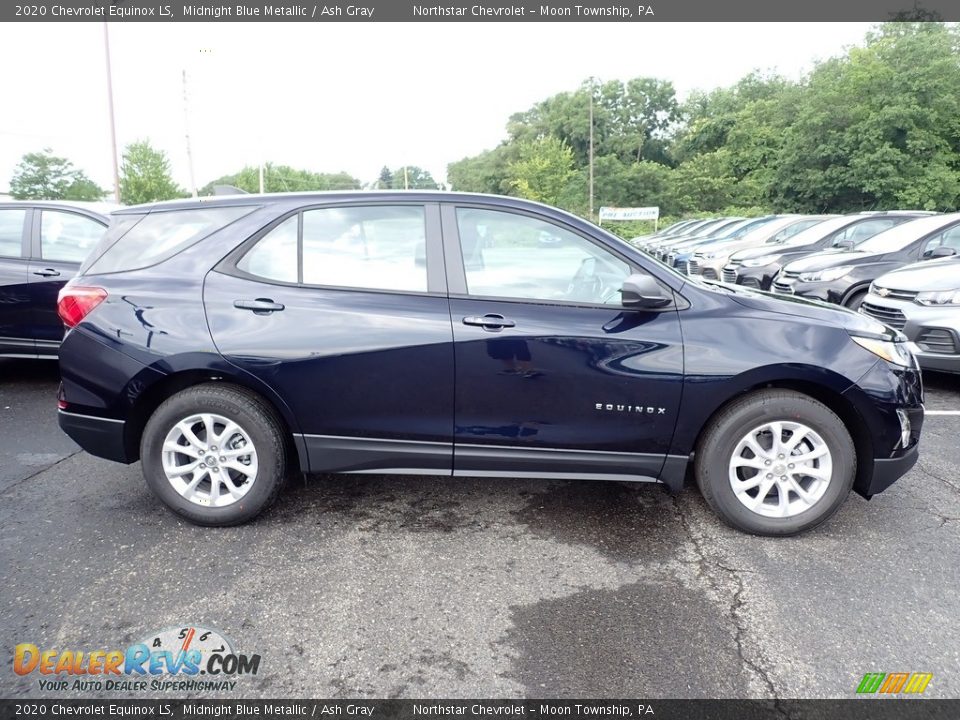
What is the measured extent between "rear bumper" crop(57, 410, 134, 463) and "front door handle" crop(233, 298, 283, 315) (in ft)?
2.86

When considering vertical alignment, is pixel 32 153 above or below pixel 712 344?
above

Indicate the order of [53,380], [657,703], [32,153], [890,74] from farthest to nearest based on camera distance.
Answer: [32,153]
[890,74]
[53,380]
[657,703]

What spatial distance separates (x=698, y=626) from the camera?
252cm

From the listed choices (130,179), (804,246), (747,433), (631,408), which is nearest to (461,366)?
(631,408)

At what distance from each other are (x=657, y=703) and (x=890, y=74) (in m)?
39.3

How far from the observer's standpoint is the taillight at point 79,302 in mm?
3260

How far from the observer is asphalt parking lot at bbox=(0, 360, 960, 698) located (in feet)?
7.45

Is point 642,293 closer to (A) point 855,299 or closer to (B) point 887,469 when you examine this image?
(B) point 887,469

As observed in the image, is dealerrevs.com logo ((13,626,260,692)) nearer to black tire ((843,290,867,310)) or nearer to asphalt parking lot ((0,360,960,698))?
asphalt parking lot ((0,360,960,698))

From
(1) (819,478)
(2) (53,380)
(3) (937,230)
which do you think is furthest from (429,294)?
(3) (937,230)

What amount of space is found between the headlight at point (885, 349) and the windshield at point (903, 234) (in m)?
6.00

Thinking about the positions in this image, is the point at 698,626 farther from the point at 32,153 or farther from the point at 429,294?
the point at 32,153

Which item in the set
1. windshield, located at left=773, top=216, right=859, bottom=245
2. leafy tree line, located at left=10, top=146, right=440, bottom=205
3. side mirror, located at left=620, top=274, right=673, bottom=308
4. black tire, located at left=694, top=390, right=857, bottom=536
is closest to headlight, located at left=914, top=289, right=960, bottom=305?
black tire, located at left=694, top=390, right=857, bottom=536

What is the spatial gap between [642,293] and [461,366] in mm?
933
